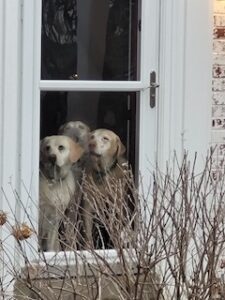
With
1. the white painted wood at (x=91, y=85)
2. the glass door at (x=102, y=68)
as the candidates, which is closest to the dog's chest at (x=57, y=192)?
the glass door at (x=102, y=68)

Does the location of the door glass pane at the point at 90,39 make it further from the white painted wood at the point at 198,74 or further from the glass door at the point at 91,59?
the white painted wood at the point at 198,74

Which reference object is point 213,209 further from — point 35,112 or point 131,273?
point 35,112

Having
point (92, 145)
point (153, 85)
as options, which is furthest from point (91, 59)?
point (92, 145)

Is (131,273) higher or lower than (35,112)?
lower

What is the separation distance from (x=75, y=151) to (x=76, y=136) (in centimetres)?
8

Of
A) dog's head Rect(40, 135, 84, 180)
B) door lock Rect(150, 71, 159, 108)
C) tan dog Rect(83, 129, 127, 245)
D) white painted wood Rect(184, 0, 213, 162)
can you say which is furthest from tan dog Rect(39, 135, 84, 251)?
white painted wood Rect(184, 0, 213, 162)

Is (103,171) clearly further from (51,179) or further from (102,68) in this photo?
(102,68)

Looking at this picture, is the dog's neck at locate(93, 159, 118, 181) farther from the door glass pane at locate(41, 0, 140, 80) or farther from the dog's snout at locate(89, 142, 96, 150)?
the door glass pane at locate(41, 0, 140, 80)

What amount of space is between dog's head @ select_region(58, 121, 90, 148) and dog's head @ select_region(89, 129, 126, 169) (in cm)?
3

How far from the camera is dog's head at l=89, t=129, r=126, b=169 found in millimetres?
4574

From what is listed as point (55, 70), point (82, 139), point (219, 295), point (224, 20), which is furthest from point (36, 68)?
point (219, 295)

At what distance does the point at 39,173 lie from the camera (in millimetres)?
4449

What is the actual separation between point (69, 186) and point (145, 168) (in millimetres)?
445

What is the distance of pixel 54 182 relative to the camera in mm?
4516
